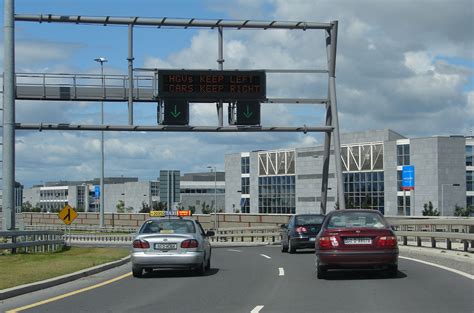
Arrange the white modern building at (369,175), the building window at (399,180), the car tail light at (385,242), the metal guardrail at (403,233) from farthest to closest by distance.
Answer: the building window at (399,180) → the white modern building at (369,175) → the metal guardrail at (403,233) → the car tail light at (385,242)

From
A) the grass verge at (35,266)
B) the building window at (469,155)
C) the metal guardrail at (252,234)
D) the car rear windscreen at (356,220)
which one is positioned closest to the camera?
the grass verge at (35,266)

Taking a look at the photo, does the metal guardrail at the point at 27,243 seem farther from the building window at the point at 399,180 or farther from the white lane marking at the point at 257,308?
the building window at the point at 399,180

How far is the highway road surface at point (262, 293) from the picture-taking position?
1206 centimetres

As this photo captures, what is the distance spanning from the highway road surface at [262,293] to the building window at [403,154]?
232 feet

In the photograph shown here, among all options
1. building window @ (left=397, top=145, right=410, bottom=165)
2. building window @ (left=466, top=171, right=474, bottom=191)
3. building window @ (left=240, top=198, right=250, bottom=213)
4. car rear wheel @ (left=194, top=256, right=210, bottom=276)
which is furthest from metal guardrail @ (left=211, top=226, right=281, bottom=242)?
building window @ (left=240, top=198, right=250, bottom=213)

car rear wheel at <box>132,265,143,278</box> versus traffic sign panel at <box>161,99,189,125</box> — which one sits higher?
traffic sign panel at <box>161,99,189,125</box>

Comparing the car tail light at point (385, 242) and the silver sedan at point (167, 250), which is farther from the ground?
the car tail light at point (385, 242)

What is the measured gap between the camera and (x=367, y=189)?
93.6 metres

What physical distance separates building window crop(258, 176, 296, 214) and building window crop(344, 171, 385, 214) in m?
12.0

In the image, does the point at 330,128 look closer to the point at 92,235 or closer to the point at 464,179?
the point at 92,235

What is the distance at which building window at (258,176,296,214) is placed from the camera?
107 metres

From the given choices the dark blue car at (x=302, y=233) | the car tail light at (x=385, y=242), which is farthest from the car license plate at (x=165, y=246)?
the dark blue car at (x=302, y=233)

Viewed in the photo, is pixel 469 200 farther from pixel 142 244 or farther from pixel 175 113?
pixel 142 244

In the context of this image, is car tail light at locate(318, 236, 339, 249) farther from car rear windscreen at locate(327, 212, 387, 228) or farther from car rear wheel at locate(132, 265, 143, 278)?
car rear wheel at locate(132, 265, 143, 278)
